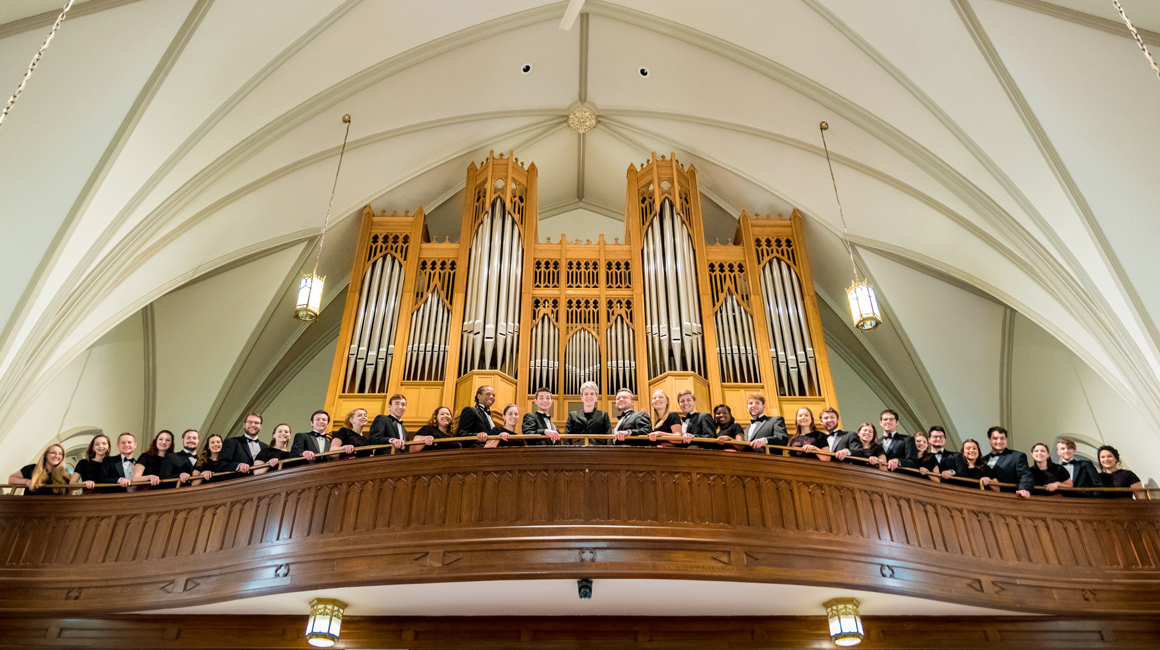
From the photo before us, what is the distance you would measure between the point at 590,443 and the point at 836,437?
2121mm

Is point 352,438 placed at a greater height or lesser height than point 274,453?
greater

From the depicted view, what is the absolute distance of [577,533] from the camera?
5684 mm

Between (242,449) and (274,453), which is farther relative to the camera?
(242,449)

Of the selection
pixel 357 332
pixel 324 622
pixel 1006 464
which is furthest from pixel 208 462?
pixel 1006 464

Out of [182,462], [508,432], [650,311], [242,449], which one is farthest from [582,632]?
[650,311]

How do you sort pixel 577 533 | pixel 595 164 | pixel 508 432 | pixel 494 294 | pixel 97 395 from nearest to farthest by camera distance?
pixel 577 533, pixel 508 432, pixel 494 294, pixel 97 395, pixel 595 164

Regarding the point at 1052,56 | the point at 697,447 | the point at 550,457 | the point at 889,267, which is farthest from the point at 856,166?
the point at 550,457

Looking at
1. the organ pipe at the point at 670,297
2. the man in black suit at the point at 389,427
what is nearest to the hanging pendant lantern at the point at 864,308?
the organ pipe at the point at 670,297

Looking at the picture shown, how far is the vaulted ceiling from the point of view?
756 centimetres

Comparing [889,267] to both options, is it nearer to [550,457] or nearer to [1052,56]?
[1052,56]

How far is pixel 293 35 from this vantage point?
28.0ft

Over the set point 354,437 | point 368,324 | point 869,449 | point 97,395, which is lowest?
point 869,449

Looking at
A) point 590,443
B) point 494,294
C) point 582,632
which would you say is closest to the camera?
point 582,632

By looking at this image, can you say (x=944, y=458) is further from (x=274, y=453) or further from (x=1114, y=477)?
(x=274, y=453)
